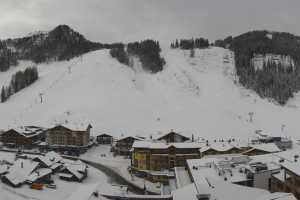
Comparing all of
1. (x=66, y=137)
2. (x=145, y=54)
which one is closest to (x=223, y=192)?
(x=66, y=137)

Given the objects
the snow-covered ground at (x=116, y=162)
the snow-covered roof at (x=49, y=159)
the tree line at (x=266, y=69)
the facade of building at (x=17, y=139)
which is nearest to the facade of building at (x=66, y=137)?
the snow-covered ground at (x=116, y=162)

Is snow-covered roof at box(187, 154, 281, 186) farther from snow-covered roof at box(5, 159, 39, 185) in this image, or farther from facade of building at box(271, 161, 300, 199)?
snow-covered roof at box(5, 159, 39, 185)

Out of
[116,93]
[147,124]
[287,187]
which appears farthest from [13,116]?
[287,187]

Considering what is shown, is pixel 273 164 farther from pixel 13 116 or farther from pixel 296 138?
pixel 13 116

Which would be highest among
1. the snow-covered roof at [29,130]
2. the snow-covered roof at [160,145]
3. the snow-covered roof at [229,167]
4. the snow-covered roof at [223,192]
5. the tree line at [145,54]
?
the tree line at [145,54]

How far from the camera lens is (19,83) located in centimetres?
14338

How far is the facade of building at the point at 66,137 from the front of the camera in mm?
84562

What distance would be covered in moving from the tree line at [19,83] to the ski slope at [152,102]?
336 centimetres

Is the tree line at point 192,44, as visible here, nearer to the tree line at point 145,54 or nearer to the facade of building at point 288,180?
the tree line at point 145,54

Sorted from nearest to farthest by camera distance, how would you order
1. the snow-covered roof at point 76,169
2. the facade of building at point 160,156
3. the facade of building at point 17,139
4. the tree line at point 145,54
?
the snow-covered roof at point 76,169, the facade of building at point 160,156, the facade of building at point 17,139, the tree line at point 145,54

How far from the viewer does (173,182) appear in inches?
2308

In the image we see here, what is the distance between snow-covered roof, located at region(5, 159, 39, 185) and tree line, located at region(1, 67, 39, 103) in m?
83.3

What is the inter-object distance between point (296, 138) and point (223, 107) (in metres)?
27.9

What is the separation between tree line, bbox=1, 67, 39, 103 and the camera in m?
138
